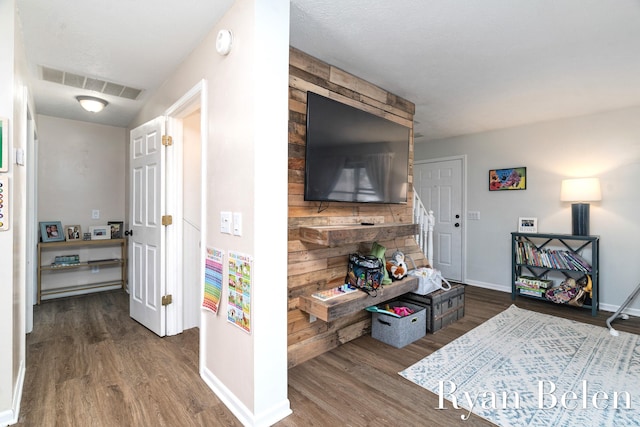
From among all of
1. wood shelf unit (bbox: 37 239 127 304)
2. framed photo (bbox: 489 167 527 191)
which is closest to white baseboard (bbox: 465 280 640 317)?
framed photo (bbox: 489 167 527 191)

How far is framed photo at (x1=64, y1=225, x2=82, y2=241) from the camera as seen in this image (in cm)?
400

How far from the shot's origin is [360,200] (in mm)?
2561

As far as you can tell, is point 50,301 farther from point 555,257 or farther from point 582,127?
point 582,127

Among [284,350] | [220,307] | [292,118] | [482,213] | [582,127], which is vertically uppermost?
[582,127]

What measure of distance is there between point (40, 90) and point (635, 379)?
218 inches

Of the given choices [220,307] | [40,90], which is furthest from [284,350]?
[40,90]

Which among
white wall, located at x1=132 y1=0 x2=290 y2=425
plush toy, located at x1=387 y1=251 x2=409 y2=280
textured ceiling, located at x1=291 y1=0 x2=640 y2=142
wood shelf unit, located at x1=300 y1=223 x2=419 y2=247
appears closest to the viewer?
white wall, located at x1=132 y1=0 x2=290 y2=425

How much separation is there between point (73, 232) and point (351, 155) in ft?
12.7

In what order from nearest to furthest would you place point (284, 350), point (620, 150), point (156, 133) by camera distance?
1. point (284, 350)
2. point (156, 133)
3. point (620, 150)

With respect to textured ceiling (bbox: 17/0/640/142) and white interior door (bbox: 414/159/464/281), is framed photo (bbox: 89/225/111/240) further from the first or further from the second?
white interior door (bbox: 414/159/464/281)

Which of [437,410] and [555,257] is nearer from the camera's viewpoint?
[437,410]

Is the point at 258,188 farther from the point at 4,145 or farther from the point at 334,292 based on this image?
the point at 4,145

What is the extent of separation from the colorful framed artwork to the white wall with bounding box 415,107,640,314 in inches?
194

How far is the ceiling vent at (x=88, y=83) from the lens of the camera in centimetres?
272
